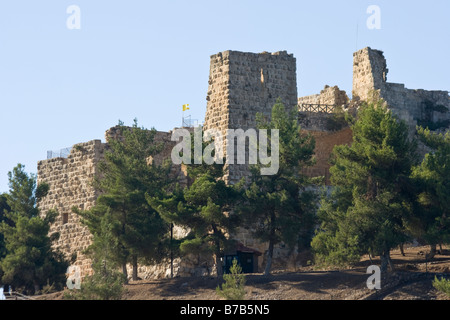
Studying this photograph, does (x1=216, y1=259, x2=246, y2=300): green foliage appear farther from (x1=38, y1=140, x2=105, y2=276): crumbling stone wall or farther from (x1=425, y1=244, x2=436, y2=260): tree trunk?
(x1=38, y1=140, x2=105, y2=276): crumbling stone wall

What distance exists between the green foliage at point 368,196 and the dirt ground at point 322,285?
888mm

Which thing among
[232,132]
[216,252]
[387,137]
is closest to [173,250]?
[216,252]

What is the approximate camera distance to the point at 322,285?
130 feet

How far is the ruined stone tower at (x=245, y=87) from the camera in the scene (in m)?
46.7

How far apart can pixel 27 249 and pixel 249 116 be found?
1019 cm

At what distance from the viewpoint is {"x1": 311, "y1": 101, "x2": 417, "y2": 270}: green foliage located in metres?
39.9

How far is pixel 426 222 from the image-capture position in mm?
40406

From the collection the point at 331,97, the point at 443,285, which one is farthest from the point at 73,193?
the point at 443,285

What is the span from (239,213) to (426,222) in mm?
6507

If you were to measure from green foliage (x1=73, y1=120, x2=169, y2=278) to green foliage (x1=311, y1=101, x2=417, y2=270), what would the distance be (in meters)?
6.43

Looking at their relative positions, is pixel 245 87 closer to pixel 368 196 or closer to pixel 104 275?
pixel 368 196

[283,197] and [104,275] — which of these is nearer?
[104,275]
